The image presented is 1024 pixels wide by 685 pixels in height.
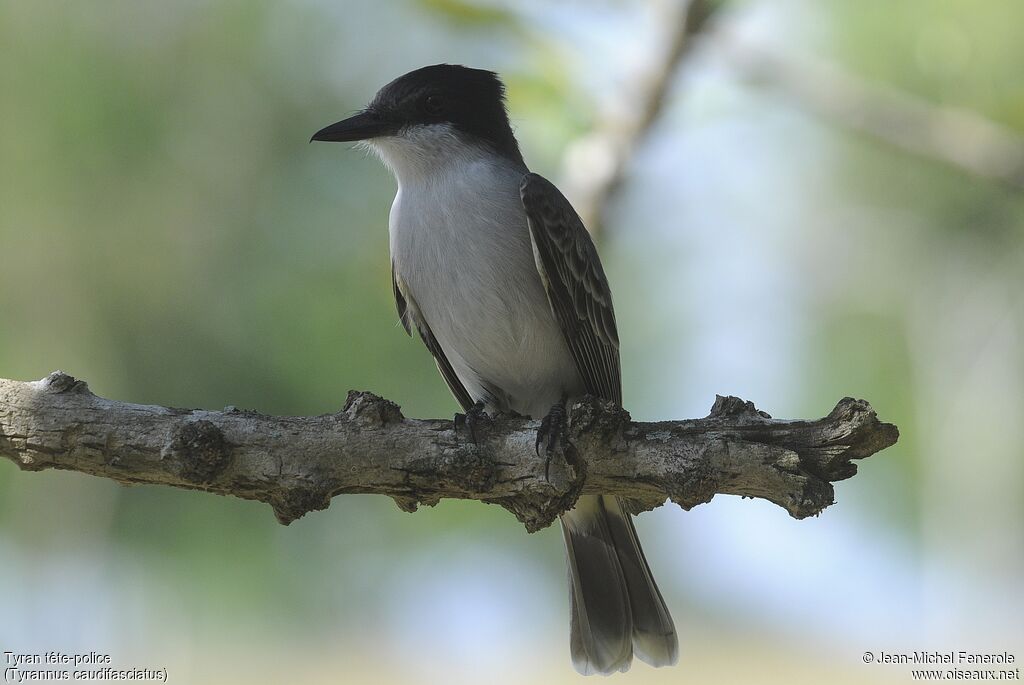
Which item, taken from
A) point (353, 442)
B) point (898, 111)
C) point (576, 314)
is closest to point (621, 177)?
point (576, 314)

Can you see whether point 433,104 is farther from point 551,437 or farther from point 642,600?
point 642,600

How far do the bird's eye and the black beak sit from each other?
21 centimetres

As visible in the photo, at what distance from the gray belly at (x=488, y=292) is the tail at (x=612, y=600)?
0.65 metres

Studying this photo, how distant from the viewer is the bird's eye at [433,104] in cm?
520

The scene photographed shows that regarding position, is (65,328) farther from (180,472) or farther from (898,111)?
(898,111)

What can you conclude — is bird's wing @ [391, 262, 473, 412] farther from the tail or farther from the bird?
the tail

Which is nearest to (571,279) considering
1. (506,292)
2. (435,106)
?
(506,292)

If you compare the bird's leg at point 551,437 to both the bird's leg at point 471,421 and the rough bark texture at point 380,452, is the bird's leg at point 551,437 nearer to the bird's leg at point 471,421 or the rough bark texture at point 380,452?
the rough bark texture at point 380,452

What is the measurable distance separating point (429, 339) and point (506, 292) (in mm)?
651

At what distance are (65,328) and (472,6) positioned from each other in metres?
3.59

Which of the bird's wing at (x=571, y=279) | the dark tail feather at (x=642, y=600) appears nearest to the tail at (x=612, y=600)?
the dark tail feather at (x=642, y=600)

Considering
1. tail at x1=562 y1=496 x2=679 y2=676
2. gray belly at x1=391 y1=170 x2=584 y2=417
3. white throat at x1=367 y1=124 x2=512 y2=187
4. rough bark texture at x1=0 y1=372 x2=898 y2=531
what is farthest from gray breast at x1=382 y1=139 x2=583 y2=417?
rough bark texture at x1=0 y1=372 x2=898 y2=531

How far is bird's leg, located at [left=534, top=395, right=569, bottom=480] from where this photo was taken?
11.8 feet

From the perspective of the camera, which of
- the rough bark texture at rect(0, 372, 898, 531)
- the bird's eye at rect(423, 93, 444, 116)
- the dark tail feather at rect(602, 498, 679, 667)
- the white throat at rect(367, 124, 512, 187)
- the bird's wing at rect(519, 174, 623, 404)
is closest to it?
the rough bark texture at rect(0, 372, 898, 531)
